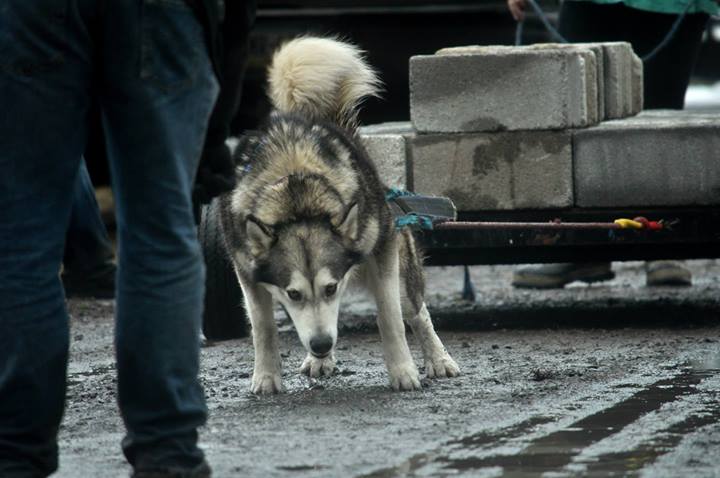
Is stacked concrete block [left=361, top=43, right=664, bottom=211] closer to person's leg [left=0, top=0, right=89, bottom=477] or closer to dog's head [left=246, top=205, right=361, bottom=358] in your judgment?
dog's head [left=246, top=205, right=361, bottom=358]

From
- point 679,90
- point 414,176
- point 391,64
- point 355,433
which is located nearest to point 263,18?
point 391,64

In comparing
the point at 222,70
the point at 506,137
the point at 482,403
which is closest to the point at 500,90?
the point at 506,137

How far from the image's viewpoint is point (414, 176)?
20.6 feet

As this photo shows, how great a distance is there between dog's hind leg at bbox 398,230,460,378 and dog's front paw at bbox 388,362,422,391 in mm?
323

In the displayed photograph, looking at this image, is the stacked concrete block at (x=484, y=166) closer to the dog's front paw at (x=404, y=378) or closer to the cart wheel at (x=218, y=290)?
the cart wheel at (x=218, y=290)

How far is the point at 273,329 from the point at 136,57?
217 cm

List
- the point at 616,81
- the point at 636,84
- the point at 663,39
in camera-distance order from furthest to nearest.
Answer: the point at 663,39 < the point at 636,84 < the point at 616,81

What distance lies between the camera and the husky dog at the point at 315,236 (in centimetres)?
495

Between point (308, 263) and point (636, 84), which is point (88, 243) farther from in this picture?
point (636, 84)

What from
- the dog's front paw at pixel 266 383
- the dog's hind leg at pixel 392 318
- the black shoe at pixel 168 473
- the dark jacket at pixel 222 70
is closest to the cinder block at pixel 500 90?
the dog's hind leg at pixel 392 318

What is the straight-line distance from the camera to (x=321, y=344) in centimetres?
485

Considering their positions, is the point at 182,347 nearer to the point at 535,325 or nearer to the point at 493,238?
the point at 493,238

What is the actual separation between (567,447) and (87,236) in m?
3.53

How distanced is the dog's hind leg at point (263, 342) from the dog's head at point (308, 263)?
0.17m
